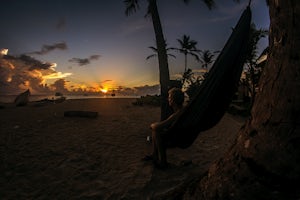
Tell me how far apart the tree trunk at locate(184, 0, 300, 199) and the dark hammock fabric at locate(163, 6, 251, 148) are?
115 centimetres

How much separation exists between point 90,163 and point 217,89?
2.54 meters

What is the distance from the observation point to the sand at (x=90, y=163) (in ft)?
8.78

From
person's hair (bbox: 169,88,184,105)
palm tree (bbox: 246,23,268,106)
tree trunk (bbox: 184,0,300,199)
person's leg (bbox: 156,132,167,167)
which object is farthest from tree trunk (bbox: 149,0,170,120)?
palm tree (bbox: 246,23,268,106)

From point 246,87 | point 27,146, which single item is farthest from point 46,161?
point 246,87

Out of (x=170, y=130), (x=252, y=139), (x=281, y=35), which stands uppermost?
(x=281, y=35)

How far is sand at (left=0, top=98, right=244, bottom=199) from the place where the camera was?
2.68 m

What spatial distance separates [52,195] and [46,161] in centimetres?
134

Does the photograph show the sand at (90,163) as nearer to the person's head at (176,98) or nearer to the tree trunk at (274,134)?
the tree trunk at (274,134)

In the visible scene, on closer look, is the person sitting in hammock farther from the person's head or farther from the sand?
the sand

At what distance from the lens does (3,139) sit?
5109 mm

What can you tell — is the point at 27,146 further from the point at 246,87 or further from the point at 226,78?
the point at 246,87

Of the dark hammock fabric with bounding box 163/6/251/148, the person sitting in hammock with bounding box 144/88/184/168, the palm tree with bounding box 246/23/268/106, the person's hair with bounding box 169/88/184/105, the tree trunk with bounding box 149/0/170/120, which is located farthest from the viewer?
the palm tree with bounding box 246/23/268/106

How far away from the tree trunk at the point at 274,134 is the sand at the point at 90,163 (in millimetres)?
513

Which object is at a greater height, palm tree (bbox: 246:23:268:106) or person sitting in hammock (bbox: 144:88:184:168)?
palm tree (bbox: 246:23:268:106)
